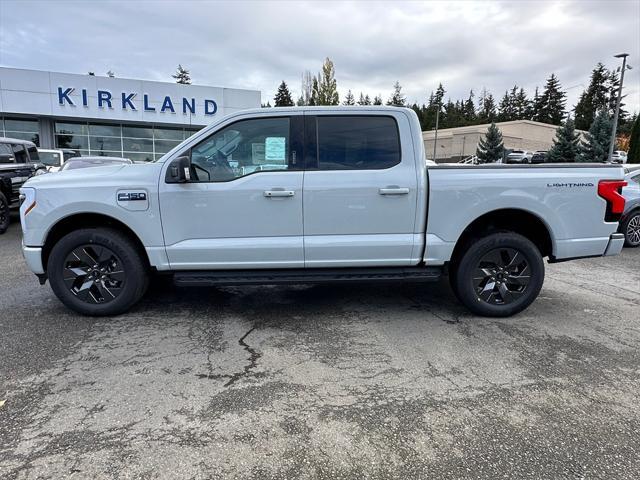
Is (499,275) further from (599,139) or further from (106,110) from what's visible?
(599,139)

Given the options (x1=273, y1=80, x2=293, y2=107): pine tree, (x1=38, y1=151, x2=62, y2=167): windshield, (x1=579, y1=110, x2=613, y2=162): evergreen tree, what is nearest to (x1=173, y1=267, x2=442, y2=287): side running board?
(x1=38, y1=151, x2=62, y2=167): windshield

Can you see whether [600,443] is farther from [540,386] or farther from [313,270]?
[313,270]

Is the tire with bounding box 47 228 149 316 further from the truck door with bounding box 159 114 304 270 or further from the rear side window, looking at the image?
the rear side window

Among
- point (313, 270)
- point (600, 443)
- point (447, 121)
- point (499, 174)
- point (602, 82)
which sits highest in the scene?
point (602, 82)

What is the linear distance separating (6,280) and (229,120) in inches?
167

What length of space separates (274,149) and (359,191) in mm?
945

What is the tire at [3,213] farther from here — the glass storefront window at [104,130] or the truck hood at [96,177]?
the glass storefront window at [104,130]

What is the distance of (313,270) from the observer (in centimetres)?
445

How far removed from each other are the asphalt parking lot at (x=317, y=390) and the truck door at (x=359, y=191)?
29.5 inches

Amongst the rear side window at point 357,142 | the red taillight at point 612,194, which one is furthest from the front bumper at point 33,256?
the red taillight at point 612,194

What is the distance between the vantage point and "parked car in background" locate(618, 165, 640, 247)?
875 cm

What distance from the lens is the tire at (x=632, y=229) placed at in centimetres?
898

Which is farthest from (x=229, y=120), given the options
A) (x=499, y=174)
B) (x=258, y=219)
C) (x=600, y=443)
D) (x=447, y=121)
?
(x=447, y=121)

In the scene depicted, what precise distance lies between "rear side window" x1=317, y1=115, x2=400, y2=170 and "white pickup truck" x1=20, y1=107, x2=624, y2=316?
1cm
